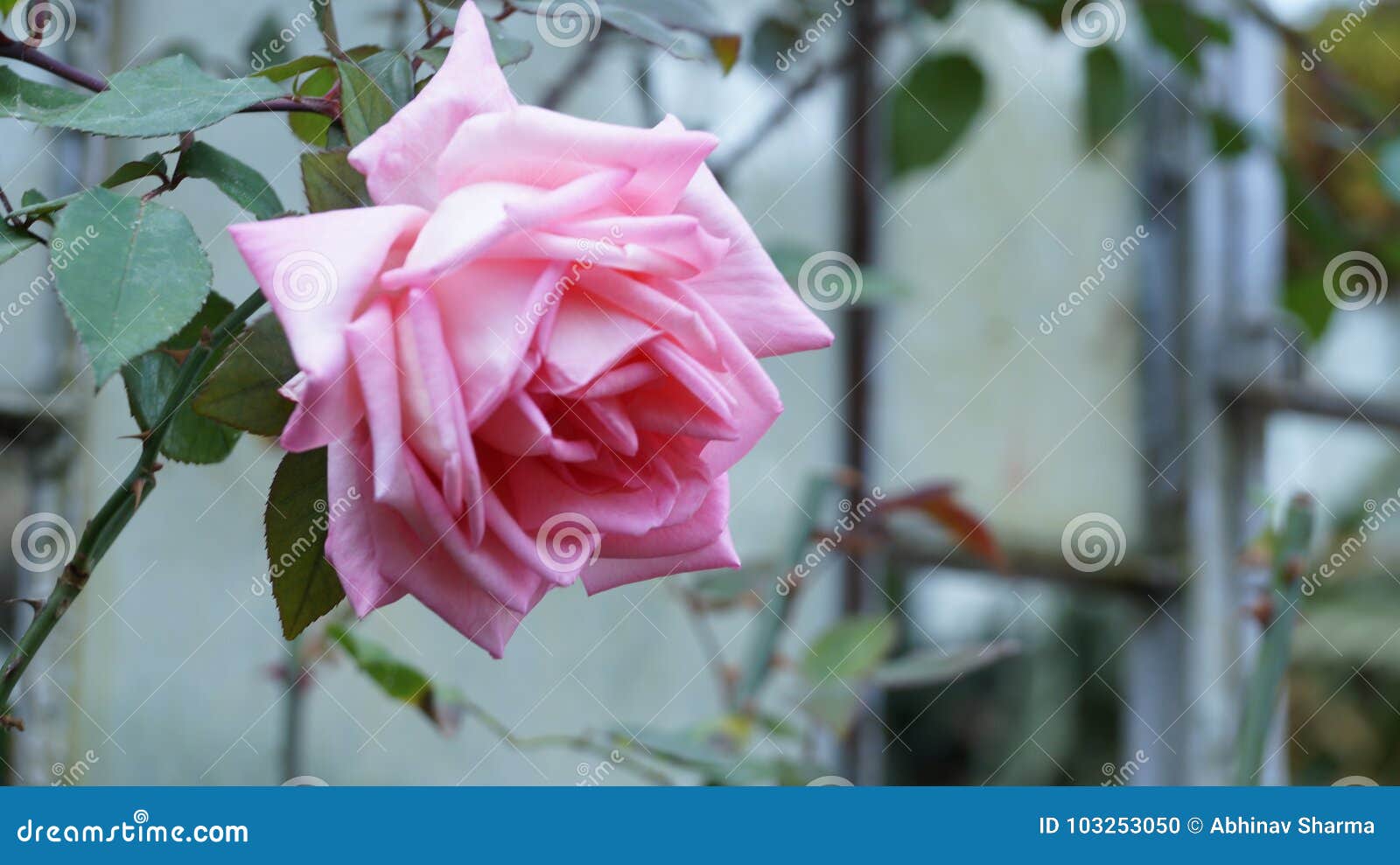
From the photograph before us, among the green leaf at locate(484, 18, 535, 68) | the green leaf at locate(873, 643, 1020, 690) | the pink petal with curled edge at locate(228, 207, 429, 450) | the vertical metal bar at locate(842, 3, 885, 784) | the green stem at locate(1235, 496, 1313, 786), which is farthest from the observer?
the vertical metal bar at locate(842, 3, 885, 784)

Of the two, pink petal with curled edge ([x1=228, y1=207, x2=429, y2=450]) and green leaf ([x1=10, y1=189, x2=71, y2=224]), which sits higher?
green leaf ([x1=10, y1=189, x2=71, y2=224])

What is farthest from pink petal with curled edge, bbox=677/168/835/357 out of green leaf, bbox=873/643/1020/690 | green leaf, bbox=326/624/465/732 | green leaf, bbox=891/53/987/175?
green leaf, bbox=891/53/987/175

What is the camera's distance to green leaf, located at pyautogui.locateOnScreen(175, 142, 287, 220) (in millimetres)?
303

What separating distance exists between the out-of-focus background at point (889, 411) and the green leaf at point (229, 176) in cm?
38

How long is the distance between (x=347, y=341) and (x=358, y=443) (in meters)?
0.02

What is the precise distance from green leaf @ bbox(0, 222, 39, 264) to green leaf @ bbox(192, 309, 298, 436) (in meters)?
0.05

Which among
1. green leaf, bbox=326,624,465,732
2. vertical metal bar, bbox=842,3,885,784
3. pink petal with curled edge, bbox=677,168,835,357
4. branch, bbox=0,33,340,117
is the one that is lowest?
Answer: green leaf, bbox=326,624,465,732

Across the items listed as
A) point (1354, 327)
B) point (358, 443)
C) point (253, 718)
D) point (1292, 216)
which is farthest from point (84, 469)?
point (1354, 327)

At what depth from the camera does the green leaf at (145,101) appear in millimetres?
281

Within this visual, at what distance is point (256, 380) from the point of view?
0.27 m

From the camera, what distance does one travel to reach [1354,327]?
1826mm

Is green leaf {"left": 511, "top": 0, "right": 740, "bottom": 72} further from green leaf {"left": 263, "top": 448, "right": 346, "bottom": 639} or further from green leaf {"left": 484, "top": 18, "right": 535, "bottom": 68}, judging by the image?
green leaf {"left": 263, "top": 448, "right": 346, "bottom": 639}

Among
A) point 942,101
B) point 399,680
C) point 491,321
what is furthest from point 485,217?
point 942,101

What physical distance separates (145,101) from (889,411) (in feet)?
2.93
